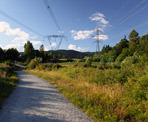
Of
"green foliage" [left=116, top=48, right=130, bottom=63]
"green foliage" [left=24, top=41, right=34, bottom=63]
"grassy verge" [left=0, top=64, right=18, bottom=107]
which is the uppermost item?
"green foliage" [left=24, top=41, right=34, bottom=63]

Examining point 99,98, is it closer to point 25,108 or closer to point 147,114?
point 147,114

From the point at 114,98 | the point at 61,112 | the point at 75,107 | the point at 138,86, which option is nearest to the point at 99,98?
the point at 114,98

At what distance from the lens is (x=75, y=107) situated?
4.02 m

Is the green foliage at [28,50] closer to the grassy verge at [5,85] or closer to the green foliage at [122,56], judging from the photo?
the green foliage at [122,56]

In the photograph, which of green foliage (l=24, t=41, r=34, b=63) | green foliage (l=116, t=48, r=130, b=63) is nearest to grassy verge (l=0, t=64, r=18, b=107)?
green foliage (l=116, t=48, r=130, b=63)

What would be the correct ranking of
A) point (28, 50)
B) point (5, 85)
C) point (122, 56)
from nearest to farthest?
point (5, 85)
point (122, 56)
point (28, 50)

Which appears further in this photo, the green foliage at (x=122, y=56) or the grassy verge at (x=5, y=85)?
the green foliage at (x=122, y=56)

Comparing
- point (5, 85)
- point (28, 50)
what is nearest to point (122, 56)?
point (5, 85)

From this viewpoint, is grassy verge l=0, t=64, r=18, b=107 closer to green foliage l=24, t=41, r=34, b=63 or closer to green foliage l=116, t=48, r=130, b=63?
green foliage l=116, t=48, r=130, b=63

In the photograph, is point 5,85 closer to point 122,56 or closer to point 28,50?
point 122,56

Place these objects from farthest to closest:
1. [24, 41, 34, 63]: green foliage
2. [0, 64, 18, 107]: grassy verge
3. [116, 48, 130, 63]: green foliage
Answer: [24, 41, 34, 63]: green foliage, [116, 48, 130, 63]: green foliage, [0, 64, 18, 107]: grassy verge

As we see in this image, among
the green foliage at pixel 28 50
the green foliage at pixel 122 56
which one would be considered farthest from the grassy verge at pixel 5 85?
the green foliage at pixel 28 50

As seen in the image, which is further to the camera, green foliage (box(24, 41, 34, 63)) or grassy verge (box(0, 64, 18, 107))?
green foliage (box(24, 41, 34, 63))

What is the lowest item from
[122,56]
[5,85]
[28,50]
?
[5,85]
